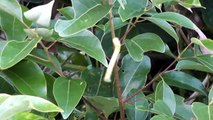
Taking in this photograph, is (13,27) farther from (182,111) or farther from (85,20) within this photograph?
(182,111)

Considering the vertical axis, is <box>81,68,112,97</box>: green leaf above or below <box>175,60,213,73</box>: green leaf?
below

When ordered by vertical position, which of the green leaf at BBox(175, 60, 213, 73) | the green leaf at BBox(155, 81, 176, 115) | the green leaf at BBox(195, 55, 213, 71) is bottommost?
the green leaf at BBox(155, 81, 176, 115)

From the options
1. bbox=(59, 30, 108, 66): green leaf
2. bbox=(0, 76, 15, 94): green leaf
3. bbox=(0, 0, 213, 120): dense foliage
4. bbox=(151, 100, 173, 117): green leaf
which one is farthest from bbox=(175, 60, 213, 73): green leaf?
bbox=(0, 76, 15, 94): green leaf

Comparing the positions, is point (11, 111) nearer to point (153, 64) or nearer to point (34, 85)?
point (34, 85)

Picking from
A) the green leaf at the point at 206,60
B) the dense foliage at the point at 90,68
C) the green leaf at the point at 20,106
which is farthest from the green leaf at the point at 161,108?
the green leaf at the point at 20,106

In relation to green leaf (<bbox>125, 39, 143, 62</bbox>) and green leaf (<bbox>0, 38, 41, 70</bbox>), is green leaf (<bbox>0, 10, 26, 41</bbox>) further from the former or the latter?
green leaf (<bbox>125, 39, 143, 62</bbox>)

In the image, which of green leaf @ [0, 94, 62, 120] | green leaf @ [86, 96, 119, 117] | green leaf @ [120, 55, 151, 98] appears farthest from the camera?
green leaf @ [120, 55, 151, 98]

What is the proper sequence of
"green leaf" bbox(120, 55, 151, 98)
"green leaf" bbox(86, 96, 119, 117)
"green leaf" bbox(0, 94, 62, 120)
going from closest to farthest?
"green leaf" bbox(0, 94, 62, 120) → "green leaf" bbox(86, 96, 119, 117) → "green leaf" bbox(120, 55, 151, 98)

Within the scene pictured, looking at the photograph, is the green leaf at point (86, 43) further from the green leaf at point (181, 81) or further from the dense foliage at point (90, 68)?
the green leaf at point (181, 81)
